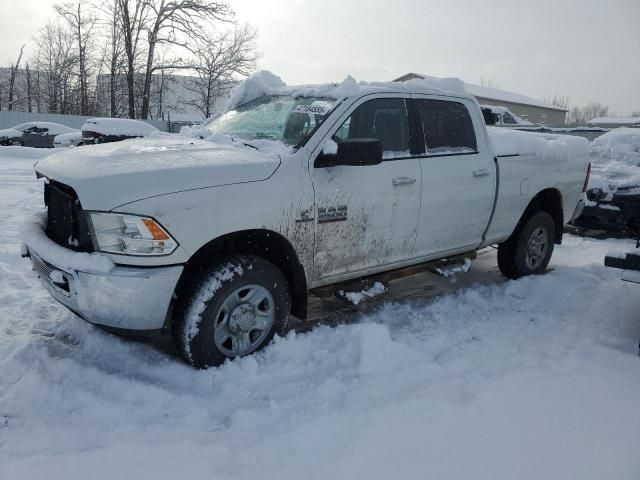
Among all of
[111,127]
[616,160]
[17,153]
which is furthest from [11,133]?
[616,160]

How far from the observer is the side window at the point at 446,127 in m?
4.07

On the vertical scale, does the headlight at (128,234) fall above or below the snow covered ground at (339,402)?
above

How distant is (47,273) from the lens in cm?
295

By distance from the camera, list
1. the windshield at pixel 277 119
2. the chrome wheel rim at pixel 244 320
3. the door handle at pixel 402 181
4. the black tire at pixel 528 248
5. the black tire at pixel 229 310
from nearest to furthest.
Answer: the black tire at pixel 229 310
the chrome wheel rim at pixel 244 320
the windshield at pixel 277 119
the door handle at pixel 402 181
the black tire at pixel 528 248

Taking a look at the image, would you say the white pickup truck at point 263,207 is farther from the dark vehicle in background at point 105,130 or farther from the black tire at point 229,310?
the dark vehicle in background at point 105,130

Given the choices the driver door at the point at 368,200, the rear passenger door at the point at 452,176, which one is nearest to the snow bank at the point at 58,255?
the driver door at the point at 368,200

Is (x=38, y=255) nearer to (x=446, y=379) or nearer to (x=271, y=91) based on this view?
(x=271, y=91)

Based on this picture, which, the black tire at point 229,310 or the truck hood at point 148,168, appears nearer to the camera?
the truck hood at point 148,168

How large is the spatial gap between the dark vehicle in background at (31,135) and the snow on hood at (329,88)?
2393 cm

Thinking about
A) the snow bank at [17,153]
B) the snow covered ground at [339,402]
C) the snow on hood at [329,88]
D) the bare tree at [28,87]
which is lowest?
the snow covered ground at [339,402]

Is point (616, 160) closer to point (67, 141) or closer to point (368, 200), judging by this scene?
point (368, 200)

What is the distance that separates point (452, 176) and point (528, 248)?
5.18 feet

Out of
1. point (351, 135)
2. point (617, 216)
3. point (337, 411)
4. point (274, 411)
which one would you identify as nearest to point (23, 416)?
point (274, 411)

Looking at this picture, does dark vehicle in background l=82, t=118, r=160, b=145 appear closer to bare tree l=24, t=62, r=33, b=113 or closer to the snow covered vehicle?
the snow covered vehicle
